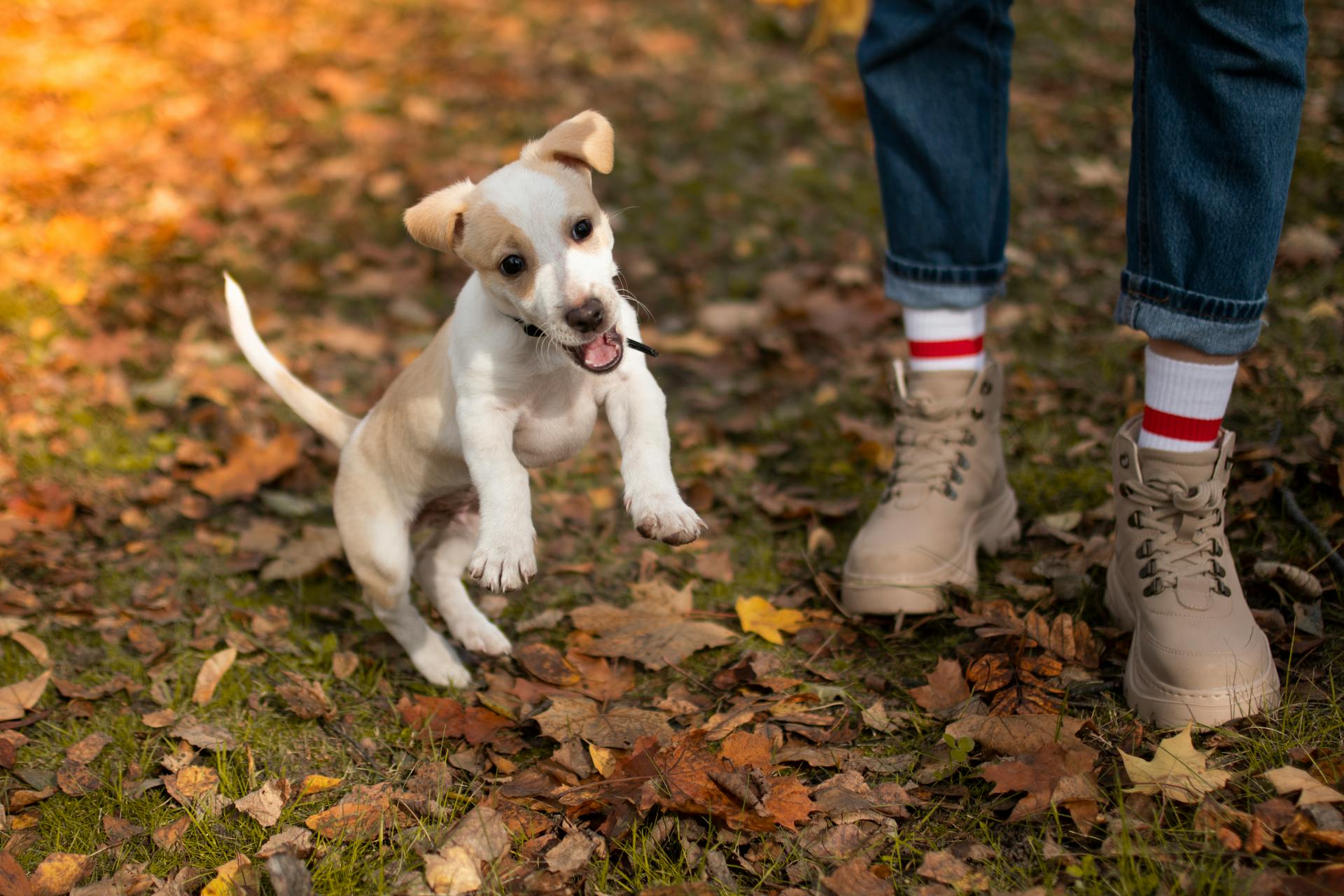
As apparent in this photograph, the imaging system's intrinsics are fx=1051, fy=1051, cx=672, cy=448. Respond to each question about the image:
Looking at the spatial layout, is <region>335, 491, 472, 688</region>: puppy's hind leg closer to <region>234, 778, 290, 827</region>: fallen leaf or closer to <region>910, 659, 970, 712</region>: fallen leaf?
<region>234, 778, 290, 827</region>: fallen leaf

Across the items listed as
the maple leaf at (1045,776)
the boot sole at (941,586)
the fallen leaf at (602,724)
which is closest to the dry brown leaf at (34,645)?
the fallen leaf at (602,724)

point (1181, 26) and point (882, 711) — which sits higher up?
point (1181, 26)

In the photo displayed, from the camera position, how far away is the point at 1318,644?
230 cm

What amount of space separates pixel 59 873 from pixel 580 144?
1.79 m

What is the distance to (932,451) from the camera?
278 cm

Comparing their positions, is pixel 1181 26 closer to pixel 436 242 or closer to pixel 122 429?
pixel 436 242

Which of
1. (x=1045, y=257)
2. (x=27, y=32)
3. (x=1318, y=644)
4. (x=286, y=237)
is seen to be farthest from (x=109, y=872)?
(x=27, y=32)

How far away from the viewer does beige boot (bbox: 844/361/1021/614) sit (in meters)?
2.64

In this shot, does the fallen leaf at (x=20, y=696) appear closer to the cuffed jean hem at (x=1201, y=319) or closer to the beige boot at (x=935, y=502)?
the beige boot at (x=935, y=502)

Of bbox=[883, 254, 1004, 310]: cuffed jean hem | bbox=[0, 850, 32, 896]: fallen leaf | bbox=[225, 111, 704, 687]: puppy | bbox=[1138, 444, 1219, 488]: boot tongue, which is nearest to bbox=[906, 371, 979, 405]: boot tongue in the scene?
bbox=[883, 254, 1004, 310]: cuffed jean hem

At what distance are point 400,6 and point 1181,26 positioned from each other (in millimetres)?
6794

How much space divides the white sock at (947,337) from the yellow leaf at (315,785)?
176cm

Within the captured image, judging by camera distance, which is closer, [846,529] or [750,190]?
[846,529]

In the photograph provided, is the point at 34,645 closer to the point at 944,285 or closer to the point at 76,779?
the point at 76,779
